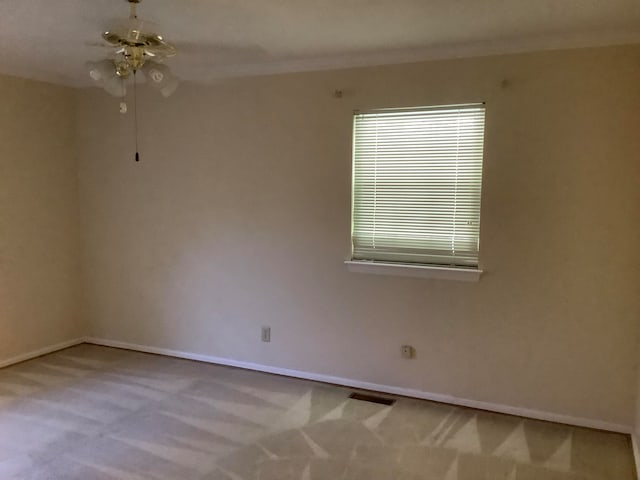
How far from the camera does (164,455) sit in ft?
8.79

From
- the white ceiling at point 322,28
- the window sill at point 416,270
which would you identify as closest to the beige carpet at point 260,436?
the window sill at point 416,270

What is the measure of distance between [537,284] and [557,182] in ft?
2.13

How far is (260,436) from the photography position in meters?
2.88

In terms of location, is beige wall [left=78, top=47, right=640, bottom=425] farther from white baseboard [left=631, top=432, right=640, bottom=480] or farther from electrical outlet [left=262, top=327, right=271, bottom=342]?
white baseboard [left=631, top=432, right=640, bottom=480]

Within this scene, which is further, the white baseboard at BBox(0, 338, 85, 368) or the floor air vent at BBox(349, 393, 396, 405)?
the white baseboard at BBox(0, 338, 85, 368)

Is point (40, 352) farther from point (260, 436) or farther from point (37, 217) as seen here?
point (260, 436)

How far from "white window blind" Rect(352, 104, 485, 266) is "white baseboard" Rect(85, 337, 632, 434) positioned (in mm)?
940

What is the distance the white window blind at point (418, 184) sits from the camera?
3209 mm

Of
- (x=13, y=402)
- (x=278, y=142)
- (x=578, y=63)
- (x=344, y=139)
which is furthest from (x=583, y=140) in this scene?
(x=13, y=402)

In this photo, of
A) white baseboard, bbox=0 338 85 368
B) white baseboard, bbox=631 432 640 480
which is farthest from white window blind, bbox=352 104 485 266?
white baseboard, bbox=0 338 85 368

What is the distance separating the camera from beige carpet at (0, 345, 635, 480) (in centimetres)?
254

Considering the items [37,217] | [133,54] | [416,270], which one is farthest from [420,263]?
[37,217]

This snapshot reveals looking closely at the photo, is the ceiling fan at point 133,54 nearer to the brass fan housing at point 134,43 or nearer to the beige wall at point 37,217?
the brass fan housing at point 134,43

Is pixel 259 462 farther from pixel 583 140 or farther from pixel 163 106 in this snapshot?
pixel 163 106
